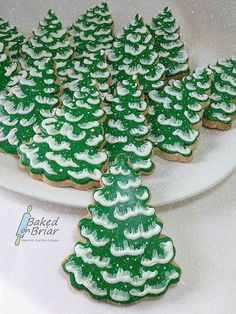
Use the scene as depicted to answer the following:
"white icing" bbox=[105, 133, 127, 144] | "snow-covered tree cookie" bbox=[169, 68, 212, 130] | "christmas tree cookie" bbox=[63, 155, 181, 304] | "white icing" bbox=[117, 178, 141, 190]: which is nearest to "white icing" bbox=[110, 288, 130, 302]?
"christmas tree cookie" bbox=[63, 155, 181, 304]

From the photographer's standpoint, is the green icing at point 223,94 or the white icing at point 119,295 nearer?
the white icing at point 119,295

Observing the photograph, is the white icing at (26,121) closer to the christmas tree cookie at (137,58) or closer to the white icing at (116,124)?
the white icing at (116,124)

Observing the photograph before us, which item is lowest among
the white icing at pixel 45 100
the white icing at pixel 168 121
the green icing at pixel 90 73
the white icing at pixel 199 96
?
the white icing at pixel 45 100

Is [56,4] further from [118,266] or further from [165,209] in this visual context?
[118,266]

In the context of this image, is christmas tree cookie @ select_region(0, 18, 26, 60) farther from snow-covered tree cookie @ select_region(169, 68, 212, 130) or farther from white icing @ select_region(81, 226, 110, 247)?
white icing @ select_region(81, 226, 110, 247)

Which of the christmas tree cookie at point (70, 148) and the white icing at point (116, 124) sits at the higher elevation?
the white icing at point (116, 124)

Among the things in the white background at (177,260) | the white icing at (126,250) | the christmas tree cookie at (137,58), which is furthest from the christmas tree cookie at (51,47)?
the white icing at (126,250)

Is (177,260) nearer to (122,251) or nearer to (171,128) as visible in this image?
(122,251)
